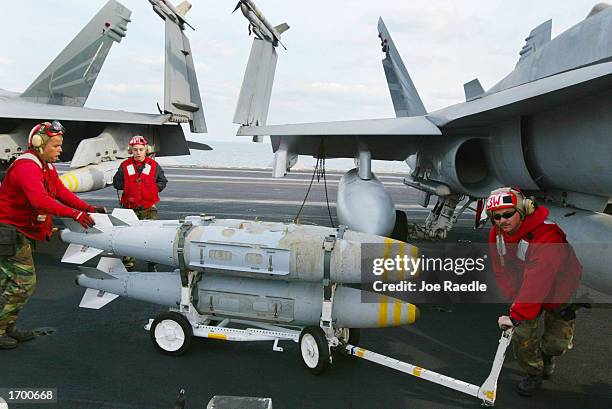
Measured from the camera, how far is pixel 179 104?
9570 millimetres

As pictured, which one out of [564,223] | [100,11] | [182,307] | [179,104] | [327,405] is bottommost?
[327,405]

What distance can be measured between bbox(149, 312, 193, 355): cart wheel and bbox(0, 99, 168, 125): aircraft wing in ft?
18.2

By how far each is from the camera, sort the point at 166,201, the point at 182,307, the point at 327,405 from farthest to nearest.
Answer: the point at 166,201
the point at 182,307
the point at 327,405

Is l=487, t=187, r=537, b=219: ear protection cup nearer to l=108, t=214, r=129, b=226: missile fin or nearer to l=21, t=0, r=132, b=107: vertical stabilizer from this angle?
l=108, t=214, r=129, b=226: missile fin

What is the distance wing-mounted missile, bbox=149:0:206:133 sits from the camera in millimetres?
9180

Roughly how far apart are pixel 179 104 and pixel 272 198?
25.1ft

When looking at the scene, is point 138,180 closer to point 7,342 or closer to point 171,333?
point 7,342

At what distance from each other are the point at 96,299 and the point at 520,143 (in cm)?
460

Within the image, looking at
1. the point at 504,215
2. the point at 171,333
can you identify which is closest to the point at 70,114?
the point at 171,333

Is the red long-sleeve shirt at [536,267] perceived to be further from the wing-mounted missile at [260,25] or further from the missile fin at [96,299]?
the wing-mounted missile at [260,25]

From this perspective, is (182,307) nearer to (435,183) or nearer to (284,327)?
(284,327)

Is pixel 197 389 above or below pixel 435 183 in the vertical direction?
below

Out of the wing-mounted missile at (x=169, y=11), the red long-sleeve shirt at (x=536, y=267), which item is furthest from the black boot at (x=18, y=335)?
the wing-mounted missile at (x=169, y=11)

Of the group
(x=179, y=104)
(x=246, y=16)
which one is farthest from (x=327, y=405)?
(x=179, y=104)
